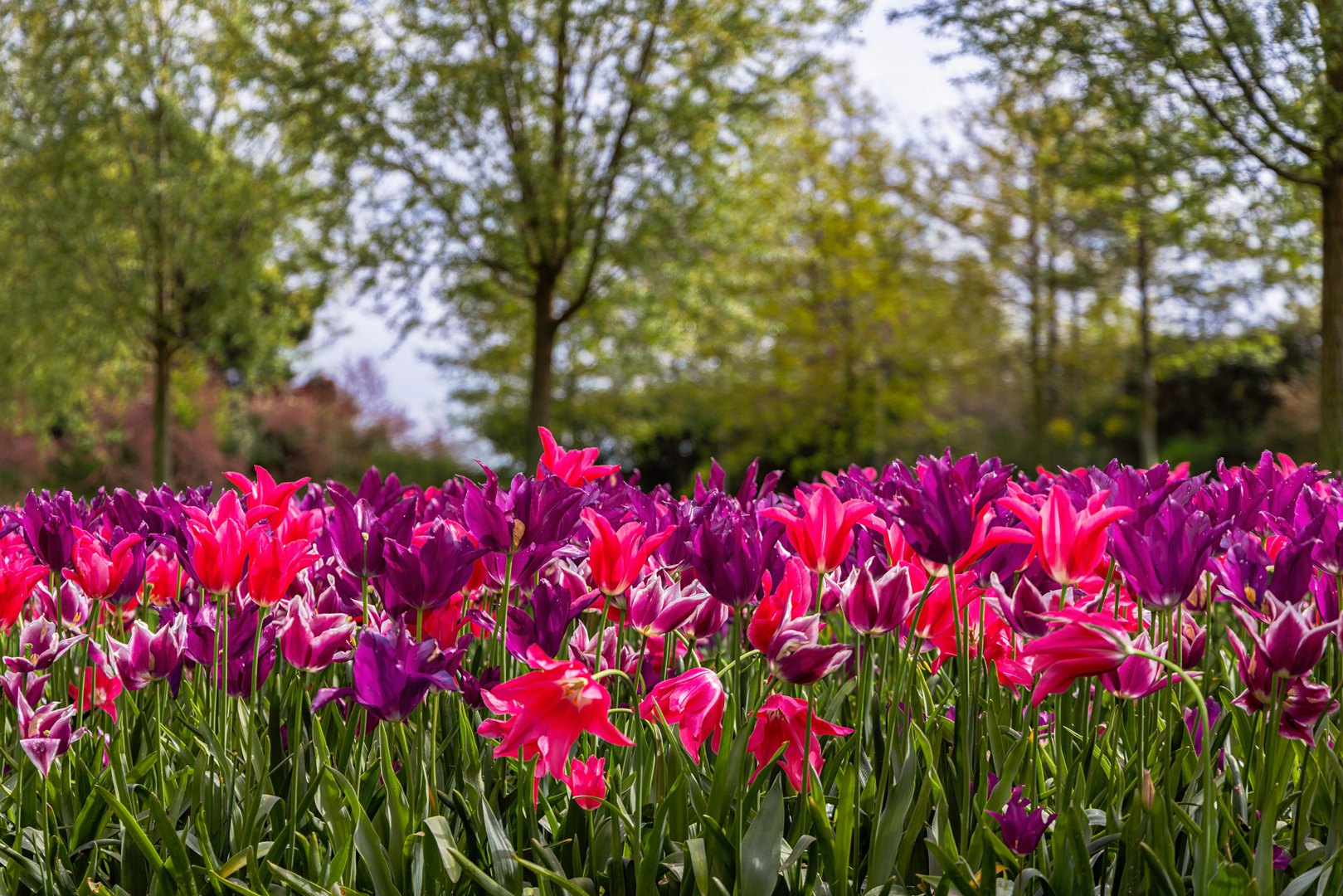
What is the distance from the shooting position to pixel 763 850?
1433mm

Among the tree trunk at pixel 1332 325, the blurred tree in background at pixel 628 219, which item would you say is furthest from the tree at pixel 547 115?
the tree trunk at pixel 1332 325

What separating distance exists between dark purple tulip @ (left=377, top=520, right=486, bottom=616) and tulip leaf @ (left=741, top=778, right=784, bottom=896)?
59 centimetres

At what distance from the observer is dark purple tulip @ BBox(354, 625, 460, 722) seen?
141 centimetres

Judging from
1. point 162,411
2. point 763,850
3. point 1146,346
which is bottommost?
point 763,850

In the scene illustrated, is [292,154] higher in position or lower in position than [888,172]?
lower

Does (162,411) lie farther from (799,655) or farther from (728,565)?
(799,655)

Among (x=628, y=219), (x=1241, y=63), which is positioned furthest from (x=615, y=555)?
(x=628, y=219)

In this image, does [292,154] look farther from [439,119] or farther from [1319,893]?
[1319,893]

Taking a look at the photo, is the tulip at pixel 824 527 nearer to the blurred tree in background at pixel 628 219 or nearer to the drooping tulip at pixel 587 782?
the drooping tulip at pixel 587 782

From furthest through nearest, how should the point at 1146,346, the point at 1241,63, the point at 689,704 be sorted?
1. the point at 1146,346
2. the point at 1241,63
3. the point at 689,704

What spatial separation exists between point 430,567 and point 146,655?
635 millimetres

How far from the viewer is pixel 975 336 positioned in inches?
711

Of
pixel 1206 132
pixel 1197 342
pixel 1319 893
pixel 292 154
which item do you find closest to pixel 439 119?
pixel 292 154

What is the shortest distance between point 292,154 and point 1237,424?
791 inches
